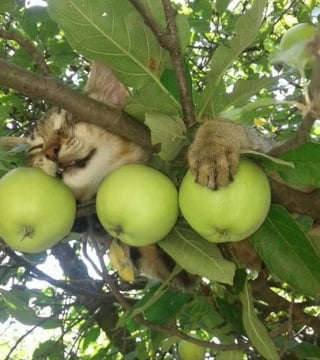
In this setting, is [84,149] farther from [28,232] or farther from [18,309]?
[18,309]

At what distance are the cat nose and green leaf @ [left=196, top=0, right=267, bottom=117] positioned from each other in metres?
0.58

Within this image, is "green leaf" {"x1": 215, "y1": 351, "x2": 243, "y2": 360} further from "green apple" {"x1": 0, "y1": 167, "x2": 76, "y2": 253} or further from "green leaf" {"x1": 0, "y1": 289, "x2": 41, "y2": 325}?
"green apple" {"x1": 0, "y1": 167, "x2": 76, "y2": 253}

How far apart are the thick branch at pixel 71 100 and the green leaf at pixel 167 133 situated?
0.32ft

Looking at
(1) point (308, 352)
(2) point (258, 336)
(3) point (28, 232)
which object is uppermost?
(3) point (28, 232)

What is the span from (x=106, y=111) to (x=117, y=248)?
690 millimetres

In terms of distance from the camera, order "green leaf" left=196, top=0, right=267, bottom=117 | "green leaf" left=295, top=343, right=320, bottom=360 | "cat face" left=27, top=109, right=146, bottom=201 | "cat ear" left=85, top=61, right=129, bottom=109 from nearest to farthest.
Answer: "green leaf" left=196, top=0, right=267, bottom=117, "cat face" left=27, top=109, right=146, bottom=201, "cat ear" left=85, top=61, right=129, bottom=109, "green leaf" left=295, top=343, right=320, bottom=360

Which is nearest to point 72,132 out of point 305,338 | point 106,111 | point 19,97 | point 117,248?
point 117,248

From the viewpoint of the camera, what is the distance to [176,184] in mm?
1438

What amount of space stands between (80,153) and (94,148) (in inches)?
1.9

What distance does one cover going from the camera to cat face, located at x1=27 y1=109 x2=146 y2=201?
1752 mm

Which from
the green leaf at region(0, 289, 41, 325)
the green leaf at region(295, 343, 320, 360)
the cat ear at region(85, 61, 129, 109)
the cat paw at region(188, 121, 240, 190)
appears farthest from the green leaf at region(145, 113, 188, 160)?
the green leaf at region(0, 289, 41, 325)

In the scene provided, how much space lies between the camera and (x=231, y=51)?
134 centimetres

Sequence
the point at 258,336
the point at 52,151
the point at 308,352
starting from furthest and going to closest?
the point at 308,352, the point at 52,151, the point at 258,336

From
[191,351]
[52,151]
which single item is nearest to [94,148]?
[52,151]
